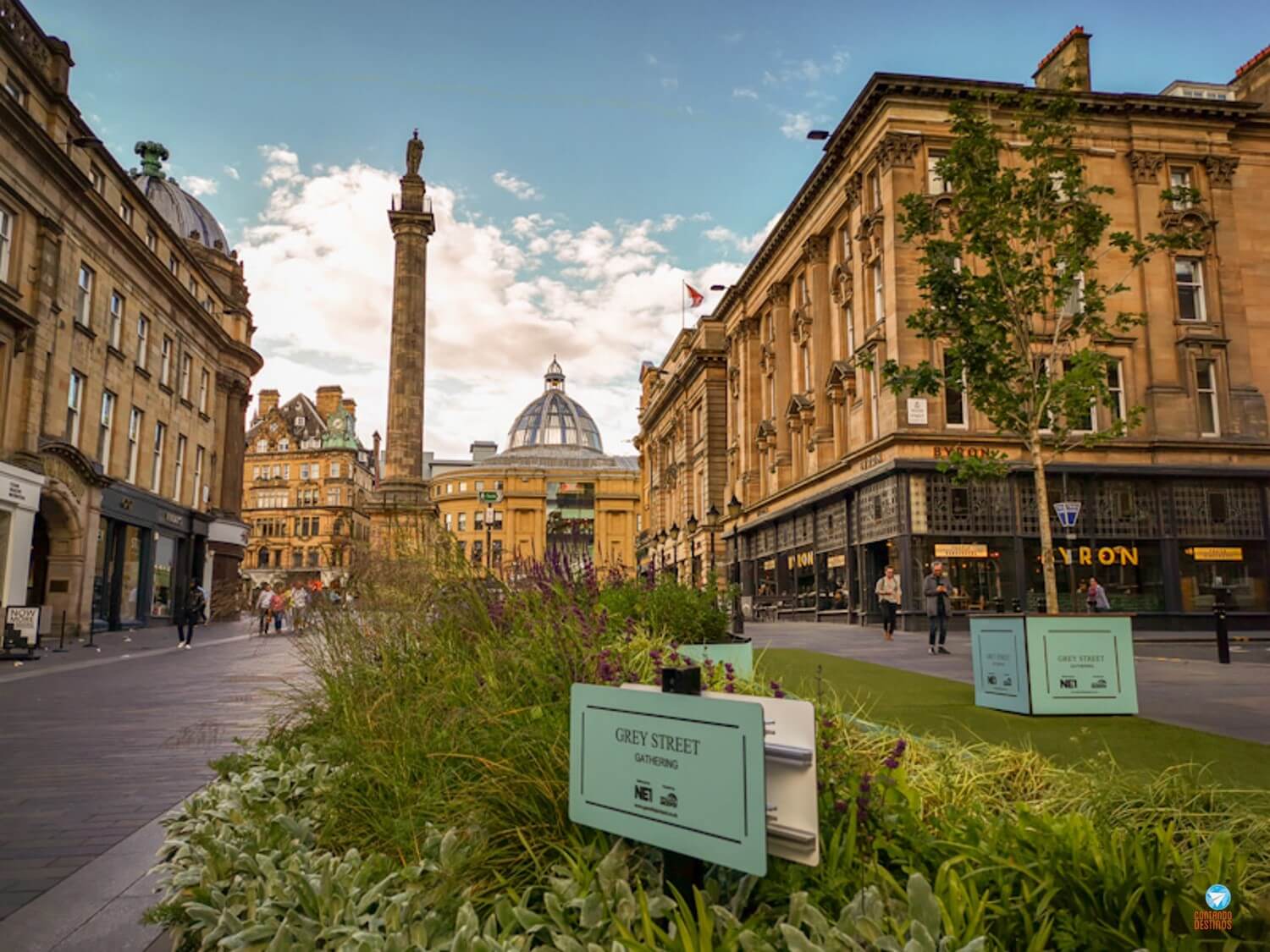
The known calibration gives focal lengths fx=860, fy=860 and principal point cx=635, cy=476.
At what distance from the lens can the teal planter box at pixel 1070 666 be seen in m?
8.13

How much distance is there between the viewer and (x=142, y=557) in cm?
3012

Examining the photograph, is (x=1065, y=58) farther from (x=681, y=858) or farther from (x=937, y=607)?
(x=681, y=858)

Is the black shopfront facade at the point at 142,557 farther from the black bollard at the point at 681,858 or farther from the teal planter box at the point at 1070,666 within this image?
the black bollard at the point at 681,858

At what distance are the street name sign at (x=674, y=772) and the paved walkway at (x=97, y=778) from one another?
2184 millimetres

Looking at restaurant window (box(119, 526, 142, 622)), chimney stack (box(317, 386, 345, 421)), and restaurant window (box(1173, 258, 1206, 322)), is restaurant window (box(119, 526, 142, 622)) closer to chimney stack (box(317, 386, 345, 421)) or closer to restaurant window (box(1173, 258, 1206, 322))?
restaurant window (box(1173, 258, 1206, 322))

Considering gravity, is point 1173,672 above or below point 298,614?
below

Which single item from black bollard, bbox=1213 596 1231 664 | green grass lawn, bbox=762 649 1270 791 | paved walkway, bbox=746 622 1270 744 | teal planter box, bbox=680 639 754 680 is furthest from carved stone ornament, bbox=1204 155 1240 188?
teal planter box, bbox=680 639 754 680

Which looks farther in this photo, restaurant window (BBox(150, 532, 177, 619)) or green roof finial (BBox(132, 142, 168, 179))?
green roof finial (BBox(132, 142, 168, 179))

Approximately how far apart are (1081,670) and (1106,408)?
71.4 ft

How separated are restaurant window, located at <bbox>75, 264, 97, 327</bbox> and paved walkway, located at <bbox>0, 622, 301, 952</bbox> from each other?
13.4m

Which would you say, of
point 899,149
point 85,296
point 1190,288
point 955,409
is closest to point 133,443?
point 85,296

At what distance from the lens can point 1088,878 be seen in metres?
2.49

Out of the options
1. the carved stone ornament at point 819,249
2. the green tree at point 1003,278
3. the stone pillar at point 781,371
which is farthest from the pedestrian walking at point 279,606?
the carved stone ornament at point 819,249

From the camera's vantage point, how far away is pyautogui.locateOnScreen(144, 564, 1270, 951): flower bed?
240cm
